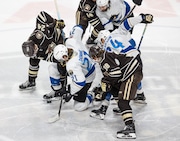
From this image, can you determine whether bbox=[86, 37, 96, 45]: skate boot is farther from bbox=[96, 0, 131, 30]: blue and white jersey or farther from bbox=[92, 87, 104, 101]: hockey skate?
bbox=[92, 87, 104, 101]: hockey skate

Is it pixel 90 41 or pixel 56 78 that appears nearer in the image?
pixel 56 78

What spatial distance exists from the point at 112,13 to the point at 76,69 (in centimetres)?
86

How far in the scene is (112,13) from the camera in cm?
400

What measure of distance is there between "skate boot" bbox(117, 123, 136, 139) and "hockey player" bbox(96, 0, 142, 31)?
1.09 m

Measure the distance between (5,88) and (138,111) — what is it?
1.14 meters

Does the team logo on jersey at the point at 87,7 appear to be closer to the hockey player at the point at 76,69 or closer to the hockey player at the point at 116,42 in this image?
the hockey player at the point at 76,69

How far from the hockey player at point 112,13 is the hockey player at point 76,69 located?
379mm

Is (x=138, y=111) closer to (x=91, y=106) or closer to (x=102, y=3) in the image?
(x=91, y=106)

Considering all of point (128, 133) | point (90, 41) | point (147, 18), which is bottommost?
point (128, 133)

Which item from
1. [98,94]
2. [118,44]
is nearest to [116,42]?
[118,44]

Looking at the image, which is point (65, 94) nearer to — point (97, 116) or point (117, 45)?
point (97, 116)

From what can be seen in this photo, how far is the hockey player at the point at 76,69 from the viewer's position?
131 inches

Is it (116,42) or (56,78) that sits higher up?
(116,42)

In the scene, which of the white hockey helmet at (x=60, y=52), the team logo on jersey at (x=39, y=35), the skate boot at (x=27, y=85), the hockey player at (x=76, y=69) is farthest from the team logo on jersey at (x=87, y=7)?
the white hockey helmet at (x=60, y=52)
